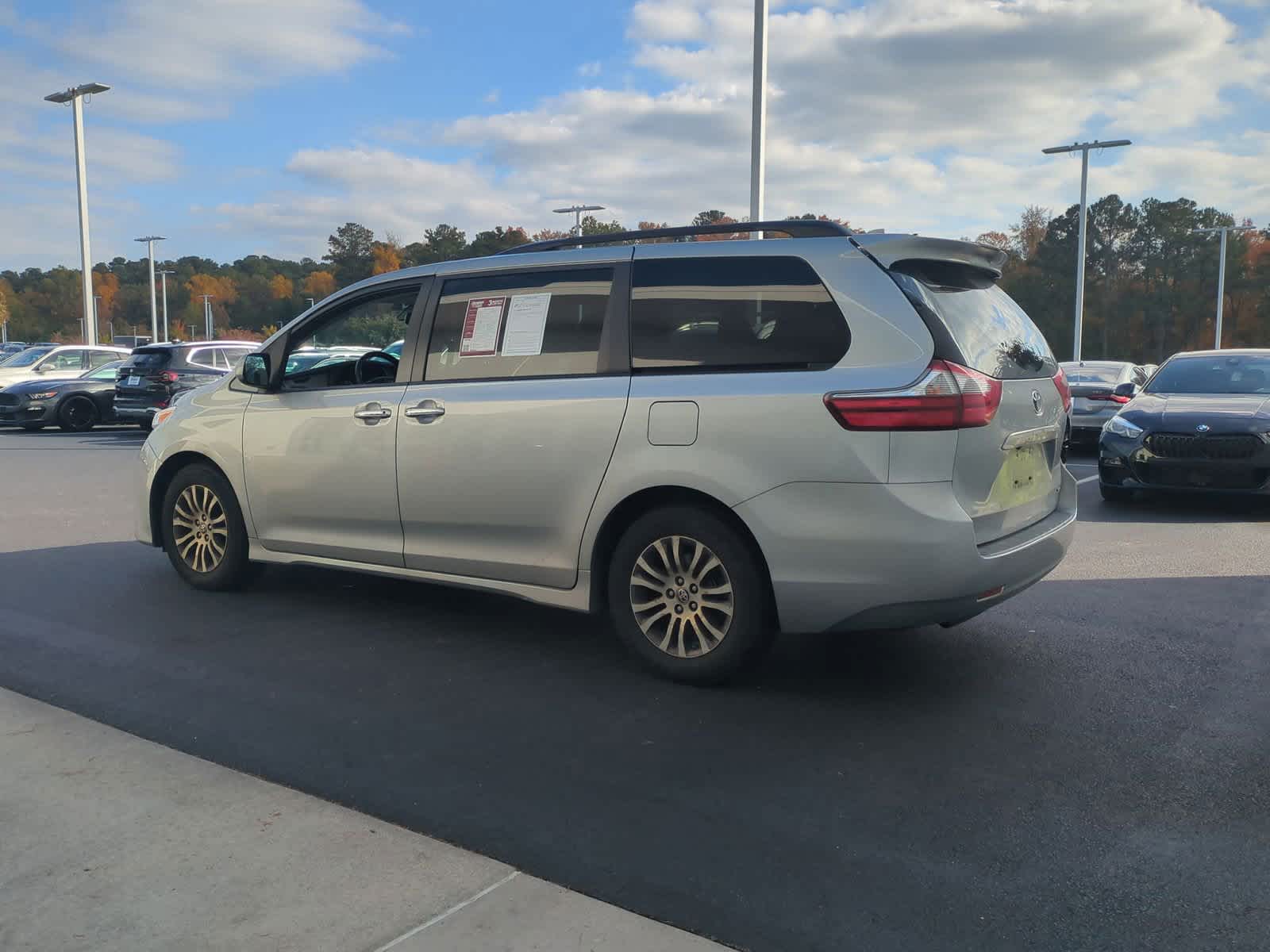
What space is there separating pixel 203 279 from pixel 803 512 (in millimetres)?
116223

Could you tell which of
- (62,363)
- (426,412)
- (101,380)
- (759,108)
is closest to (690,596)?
(426,412)

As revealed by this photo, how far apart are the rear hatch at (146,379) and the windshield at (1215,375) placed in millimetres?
15026

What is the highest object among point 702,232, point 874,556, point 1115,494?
point 702,232

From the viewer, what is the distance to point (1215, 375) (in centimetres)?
1079

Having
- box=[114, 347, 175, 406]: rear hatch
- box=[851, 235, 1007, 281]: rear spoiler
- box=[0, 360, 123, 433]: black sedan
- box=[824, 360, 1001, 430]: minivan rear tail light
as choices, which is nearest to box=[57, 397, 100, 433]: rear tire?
box=[0, 360, 123, 433]: black sedan

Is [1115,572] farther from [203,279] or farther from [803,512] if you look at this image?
[203,279]

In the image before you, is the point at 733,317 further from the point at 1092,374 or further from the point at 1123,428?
the point at 1092,374

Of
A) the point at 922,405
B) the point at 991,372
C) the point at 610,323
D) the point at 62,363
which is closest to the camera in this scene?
the point at 922,405

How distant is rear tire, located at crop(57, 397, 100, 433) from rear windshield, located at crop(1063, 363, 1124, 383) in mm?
17149

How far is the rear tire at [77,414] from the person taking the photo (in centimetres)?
2070

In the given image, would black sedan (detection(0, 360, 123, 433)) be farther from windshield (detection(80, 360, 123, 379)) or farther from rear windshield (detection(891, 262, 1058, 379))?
rear windshield (detection(891, 262, 1058, 379))

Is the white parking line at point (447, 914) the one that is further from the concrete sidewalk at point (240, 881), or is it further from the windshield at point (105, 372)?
the windshield at point (105, 372)

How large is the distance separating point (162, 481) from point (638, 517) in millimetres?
3324

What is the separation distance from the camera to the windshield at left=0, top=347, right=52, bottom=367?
2353cm
